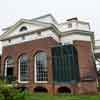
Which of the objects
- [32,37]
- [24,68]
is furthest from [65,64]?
[32,37]

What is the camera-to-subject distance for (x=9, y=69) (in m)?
22.7

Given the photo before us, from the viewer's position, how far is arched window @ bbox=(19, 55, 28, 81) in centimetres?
2097

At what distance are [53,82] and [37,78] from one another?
1913mm

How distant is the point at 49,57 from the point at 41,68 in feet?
4.86

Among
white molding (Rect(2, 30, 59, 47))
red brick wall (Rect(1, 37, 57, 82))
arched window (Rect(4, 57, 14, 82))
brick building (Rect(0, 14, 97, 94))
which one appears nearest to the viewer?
brick building (Rect(0, 14, 97, 94))

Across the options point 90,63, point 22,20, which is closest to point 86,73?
point 90,63

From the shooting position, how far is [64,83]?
18.6 metres

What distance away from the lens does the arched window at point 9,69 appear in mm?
22066

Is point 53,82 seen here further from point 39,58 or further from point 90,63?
point 90,63

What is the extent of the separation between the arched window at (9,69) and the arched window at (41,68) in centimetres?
341

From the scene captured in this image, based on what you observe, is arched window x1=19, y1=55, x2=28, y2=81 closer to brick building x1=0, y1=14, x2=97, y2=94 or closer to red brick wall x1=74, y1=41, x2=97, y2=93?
brick building x1=0, y1=14, x2=97, y2=94

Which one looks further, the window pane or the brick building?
the window pane

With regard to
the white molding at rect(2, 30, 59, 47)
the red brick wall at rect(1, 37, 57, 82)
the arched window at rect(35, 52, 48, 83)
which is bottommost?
the arched window at rect(35, 52, 48, 83)

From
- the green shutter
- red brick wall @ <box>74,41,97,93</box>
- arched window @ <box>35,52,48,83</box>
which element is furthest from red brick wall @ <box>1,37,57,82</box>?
red brick wall @ <box>74,41,97,93</box>
